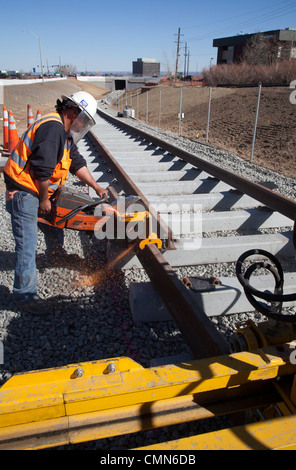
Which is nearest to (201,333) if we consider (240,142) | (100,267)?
(100,267)

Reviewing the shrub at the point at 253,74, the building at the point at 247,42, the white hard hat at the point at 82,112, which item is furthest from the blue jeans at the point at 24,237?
the building at the point at 247,42

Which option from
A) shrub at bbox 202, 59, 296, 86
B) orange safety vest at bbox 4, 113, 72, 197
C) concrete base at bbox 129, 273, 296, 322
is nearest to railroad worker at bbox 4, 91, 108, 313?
orange safety vest at bbox 4, 113, 72, 197

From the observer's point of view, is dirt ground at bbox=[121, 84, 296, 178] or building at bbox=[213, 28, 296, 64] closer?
dirt ground at bbox=[121, 84, 296, 178]

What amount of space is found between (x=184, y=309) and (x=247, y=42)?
→ 58.7 meters

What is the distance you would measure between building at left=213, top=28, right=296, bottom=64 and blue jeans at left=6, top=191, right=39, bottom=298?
149ft

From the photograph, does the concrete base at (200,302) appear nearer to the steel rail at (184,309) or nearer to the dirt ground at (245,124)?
the steel rail at (184,309)

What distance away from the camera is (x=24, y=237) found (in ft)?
11.1

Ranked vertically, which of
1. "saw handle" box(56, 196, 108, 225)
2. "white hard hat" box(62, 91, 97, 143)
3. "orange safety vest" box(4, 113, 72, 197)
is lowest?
"saw handle" box(56, 196, 108, 225)

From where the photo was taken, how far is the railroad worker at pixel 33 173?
3.09m

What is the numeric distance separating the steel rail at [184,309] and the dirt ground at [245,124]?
304 inches

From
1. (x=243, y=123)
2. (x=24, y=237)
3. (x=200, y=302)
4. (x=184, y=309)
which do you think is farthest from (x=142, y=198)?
(x=243, y=123)

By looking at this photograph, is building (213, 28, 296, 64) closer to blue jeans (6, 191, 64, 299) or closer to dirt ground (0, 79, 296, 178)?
dirt ground (0, 79, 296, 178)

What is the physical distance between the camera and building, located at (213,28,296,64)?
43.1 meters

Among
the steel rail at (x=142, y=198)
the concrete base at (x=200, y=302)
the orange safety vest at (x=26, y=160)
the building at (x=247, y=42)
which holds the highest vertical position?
the building at (x=247, y=42)
